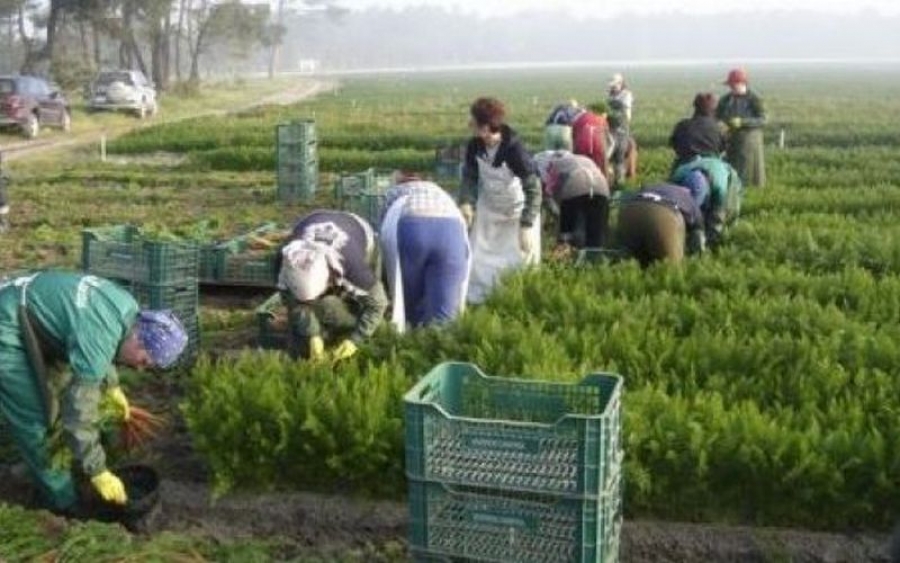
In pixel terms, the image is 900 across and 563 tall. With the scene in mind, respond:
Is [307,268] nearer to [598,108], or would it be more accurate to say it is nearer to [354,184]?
[598,108]

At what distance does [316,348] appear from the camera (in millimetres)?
5703

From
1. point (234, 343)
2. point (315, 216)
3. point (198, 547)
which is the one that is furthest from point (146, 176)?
point (198, 547)

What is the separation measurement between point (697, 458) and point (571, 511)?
42.5 inches

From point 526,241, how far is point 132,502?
4.17m

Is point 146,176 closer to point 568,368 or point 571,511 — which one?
point 568,368

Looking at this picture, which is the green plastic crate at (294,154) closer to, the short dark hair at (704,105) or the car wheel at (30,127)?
the short dark hair at (704,105)

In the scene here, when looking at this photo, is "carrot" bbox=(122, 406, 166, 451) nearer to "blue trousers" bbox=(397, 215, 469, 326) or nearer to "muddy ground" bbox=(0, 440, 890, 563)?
"muddy ground" bbox=(0, 440, 890, 563)

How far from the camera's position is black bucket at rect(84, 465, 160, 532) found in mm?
4852

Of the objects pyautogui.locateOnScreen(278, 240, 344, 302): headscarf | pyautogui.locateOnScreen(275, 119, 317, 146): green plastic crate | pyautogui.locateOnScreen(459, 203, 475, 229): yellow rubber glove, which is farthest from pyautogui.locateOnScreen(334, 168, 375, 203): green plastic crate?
pyautogui.locateOnScreen(278, 240, 344, 302): headscarf

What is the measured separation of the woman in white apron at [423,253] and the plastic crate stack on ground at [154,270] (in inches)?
61.6

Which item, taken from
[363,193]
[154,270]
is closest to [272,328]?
[154,270]

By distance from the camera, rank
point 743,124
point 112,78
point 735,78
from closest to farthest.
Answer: point 735,78, point 743,124, point 112,78

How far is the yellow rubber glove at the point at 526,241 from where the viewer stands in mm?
8305

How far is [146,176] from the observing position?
18.9m
